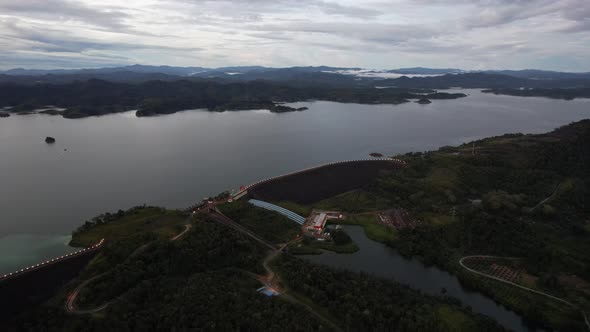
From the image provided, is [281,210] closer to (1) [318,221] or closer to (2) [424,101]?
(1) [318,221]

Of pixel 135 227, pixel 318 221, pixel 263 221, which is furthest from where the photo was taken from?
pixel 318 221

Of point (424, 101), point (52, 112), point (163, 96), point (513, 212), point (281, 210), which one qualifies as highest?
point (163, 96)

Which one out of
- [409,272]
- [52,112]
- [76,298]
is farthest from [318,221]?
[52,112]

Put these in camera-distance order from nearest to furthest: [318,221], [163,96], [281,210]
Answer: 1. [318,221]
2. [281,210]
3. [163,96]

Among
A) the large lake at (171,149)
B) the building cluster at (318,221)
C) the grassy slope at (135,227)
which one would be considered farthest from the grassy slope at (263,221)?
the large lake at (171,149)

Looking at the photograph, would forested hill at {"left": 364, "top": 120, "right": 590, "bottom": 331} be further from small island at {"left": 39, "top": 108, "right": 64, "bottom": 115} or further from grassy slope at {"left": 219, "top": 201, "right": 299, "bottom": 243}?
small island at {"left": 39, "top": 108, "right": 64, "bottom": 115}

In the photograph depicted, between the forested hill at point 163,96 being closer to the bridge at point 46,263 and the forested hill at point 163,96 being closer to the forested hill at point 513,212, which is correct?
the forested hill at point 513,212
